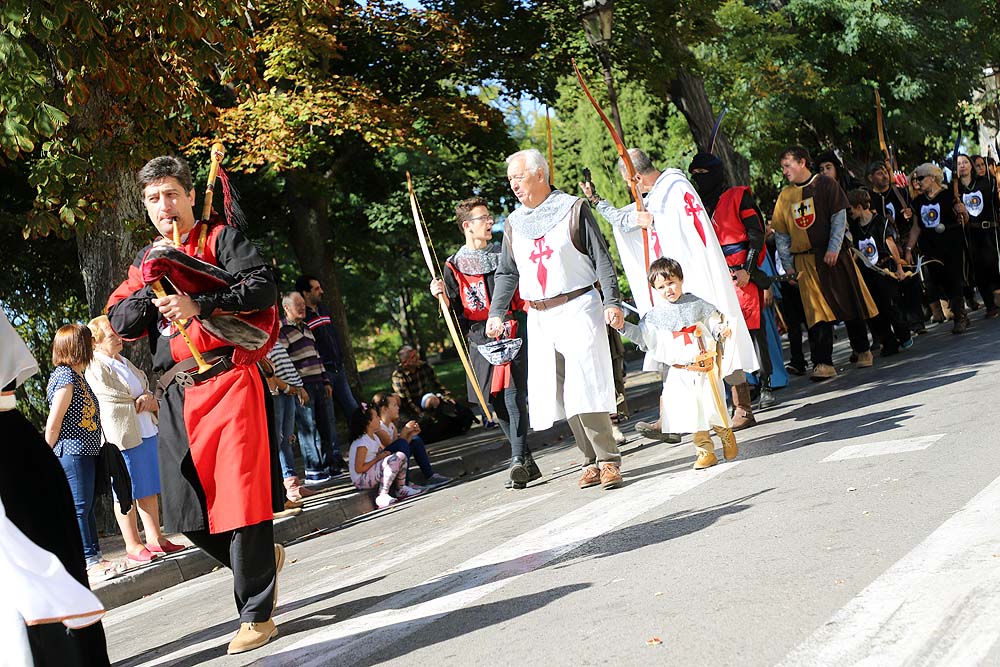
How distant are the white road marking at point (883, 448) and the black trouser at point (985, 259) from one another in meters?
8.79

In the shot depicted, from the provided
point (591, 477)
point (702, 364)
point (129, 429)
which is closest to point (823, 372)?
point (702, 364)

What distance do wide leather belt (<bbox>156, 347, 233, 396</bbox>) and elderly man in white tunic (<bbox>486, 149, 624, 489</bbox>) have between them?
3.19 metres

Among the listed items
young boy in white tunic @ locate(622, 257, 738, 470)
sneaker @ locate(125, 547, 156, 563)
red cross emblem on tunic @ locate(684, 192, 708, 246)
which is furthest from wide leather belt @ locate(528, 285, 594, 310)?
sneaker @ locate(125, 547, 156, 563)

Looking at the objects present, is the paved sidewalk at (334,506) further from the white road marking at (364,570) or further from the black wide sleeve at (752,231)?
the black wide sleeve at (752,231)

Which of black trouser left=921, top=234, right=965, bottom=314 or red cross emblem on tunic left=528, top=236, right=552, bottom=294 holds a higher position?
red cross emblem on tunic left=528, top=236, right=552, bottom=294

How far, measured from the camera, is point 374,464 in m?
11.0

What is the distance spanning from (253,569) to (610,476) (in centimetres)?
324

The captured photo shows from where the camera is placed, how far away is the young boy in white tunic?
320 inches

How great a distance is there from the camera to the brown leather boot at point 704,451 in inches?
313

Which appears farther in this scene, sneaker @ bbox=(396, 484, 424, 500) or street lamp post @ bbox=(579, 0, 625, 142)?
street lamp post @ bbox=(579, 0, 625, 142)

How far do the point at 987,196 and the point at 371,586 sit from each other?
1159 cm

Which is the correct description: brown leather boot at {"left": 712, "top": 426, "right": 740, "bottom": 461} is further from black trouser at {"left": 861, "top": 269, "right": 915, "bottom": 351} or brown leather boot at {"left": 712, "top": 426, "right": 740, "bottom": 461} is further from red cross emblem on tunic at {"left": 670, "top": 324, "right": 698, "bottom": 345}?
black trouser at {"left": 861, "top": 269, "right": 915, "bottom": 351}

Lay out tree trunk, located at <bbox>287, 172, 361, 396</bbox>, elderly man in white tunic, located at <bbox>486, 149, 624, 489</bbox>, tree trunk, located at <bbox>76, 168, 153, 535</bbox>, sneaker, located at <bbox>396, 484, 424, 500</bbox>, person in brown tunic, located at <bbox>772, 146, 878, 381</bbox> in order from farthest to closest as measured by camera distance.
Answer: tree trunk, located at <bbox>287, 172, 361, 396</bbox> → person in brown tunic, located at <bbox>772, 146, 878, 381</bbox> → tree trunk, located at <bbox>76, 168, 153, 535</bbox> → sneaker, located at <bbox>396, 484, 424, 500</bbox> → elderly man in white tunic, located at <bbox>486, 149, 624, 489</bbox>

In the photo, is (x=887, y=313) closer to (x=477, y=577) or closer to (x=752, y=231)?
(x=752, y=231)
